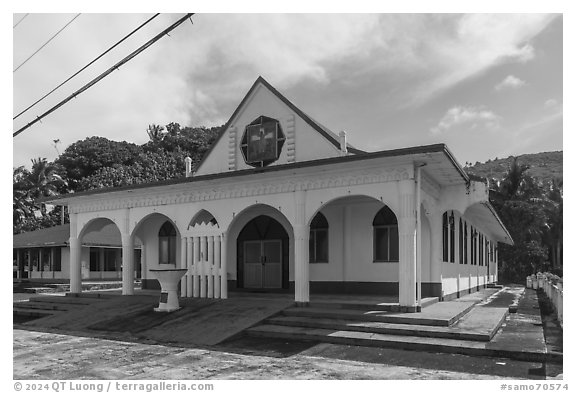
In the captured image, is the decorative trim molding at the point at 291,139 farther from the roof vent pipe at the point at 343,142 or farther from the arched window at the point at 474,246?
the arched window at the point at 474,246

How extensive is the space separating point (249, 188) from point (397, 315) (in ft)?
18.8

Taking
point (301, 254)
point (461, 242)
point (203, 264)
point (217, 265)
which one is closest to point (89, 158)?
point (203, 264)

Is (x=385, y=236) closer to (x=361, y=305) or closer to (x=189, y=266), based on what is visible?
(x=361, y=305)

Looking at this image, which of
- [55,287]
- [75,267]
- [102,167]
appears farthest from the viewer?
[102,167]

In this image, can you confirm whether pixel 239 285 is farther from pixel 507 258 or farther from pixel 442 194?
pixel 507 258

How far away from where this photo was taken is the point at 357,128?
14.2 m

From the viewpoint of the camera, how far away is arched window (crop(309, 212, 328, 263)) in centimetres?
1683

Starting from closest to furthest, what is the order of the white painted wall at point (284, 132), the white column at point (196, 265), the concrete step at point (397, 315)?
the concrete step at point (397, 315), the white painted wall at point (284, 132), the white column at point (196, 265)

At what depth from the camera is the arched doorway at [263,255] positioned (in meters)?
17.7

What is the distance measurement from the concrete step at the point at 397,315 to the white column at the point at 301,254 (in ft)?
1.86

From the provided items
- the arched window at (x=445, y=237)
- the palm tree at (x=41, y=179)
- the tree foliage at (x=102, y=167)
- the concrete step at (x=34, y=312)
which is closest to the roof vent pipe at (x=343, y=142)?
the arched window at (x=445, y=237)

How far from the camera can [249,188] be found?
1545 cm

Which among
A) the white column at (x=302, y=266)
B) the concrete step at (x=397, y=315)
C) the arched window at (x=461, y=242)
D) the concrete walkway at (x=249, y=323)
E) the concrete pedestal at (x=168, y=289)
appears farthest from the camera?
the arched window at (x=461, y=242)
